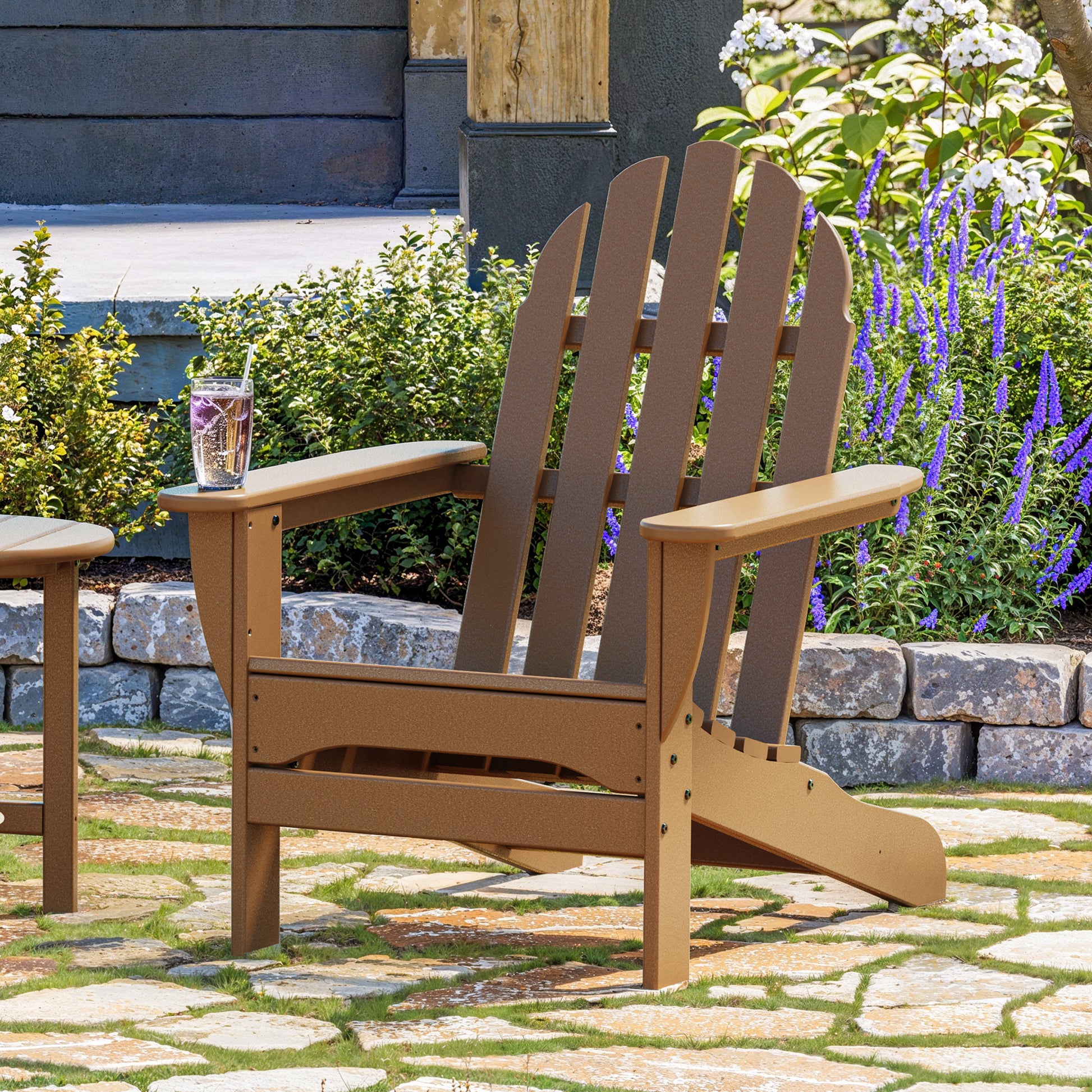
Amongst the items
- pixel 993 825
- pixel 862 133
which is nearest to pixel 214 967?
pixel 993 825

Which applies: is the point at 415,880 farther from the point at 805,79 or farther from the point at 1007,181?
the point at 805,79

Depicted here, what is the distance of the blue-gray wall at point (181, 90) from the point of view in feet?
23.9

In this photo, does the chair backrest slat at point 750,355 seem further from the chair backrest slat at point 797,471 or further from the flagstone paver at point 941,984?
the flagstone paver at point 941,984

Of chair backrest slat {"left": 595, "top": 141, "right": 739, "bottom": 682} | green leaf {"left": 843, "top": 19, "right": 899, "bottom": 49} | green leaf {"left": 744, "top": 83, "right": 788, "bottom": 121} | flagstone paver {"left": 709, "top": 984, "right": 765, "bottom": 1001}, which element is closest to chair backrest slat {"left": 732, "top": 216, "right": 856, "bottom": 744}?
chair backrest slat {"left": 595, "top": 141, "right": 739, "bottom": 682}

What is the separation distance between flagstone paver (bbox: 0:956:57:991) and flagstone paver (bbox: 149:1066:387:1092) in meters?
0.47

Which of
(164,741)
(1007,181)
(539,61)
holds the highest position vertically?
(539,61)

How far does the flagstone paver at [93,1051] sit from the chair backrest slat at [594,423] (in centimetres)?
106

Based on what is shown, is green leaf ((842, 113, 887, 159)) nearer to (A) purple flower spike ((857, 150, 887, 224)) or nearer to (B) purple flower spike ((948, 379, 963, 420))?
(A) purple flower spike ((857, 150, 887, 224))

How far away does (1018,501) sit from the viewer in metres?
3.85

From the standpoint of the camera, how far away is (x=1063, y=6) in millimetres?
3742

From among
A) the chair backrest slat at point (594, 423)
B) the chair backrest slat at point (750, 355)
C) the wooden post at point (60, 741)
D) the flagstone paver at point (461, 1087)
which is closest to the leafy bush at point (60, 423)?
the wooden post at point (60, 741)

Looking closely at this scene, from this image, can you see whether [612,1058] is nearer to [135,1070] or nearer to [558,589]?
[135,1070]

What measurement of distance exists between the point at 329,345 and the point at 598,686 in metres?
2.13

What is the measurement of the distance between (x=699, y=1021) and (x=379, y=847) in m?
1.09
